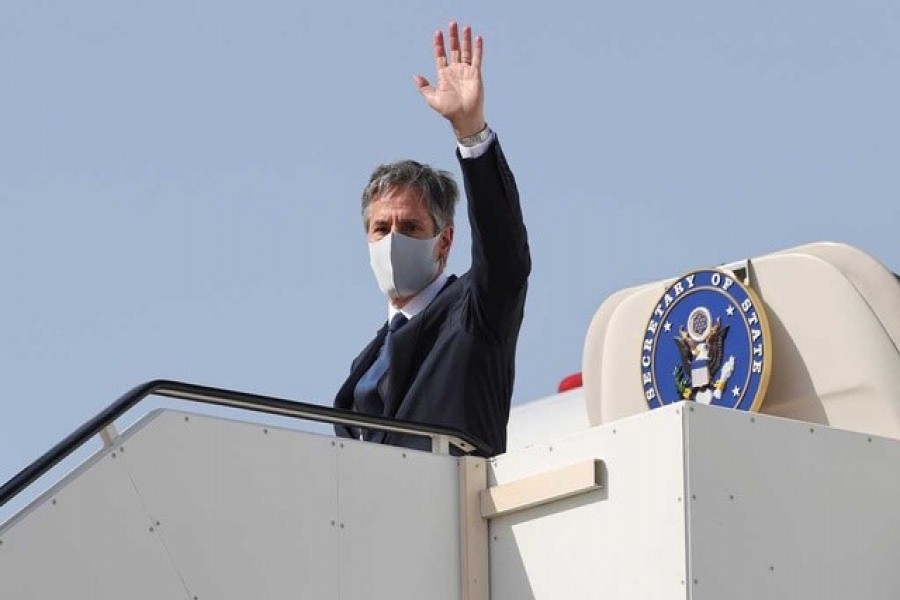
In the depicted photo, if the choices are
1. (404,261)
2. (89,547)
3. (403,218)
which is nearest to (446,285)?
(404,261)

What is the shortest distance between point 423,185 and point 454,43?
2.19ft

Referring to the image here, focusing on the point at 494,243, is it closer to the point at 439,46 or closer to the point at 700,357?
the point at 439,46

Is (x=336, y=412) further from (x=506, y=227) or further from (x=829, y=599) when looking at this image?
(x=829, y=599)

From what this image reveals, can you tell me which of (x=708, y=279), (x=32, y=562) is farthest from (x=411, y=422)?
(x=708, y=279)

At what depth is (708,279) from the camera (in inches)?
535

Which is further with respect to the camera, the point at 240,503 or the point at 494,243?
the point at 494,243

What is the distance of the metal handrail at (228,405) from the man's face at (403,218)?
113 cm

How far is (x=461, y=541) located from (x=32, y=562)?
2.02m

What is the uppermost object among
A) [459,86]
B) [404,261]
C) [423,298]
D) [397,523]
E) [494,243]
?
[459,86]

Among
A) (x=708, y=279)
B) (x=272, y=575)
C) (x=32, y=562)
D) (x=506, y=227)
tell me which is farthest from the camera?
(x=708, y=279)

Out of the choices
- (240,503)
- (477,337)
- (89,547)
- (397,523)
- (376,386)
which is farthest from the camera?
(376,386)

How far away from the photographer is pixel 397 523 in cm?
1006

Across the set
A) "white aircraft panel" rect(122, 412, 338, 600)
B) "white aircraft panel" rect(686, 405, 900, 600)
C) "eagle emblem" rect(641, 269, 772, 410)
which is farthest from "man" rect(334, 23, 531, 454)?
"eagle emblem" rect(641, 269, 772, 410)

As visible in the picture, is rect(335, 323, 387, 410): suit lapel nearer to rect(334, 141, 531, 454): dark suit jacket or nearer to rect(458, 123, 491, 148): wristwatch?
rect(334, 141, 531, 454): dark suit jacket
